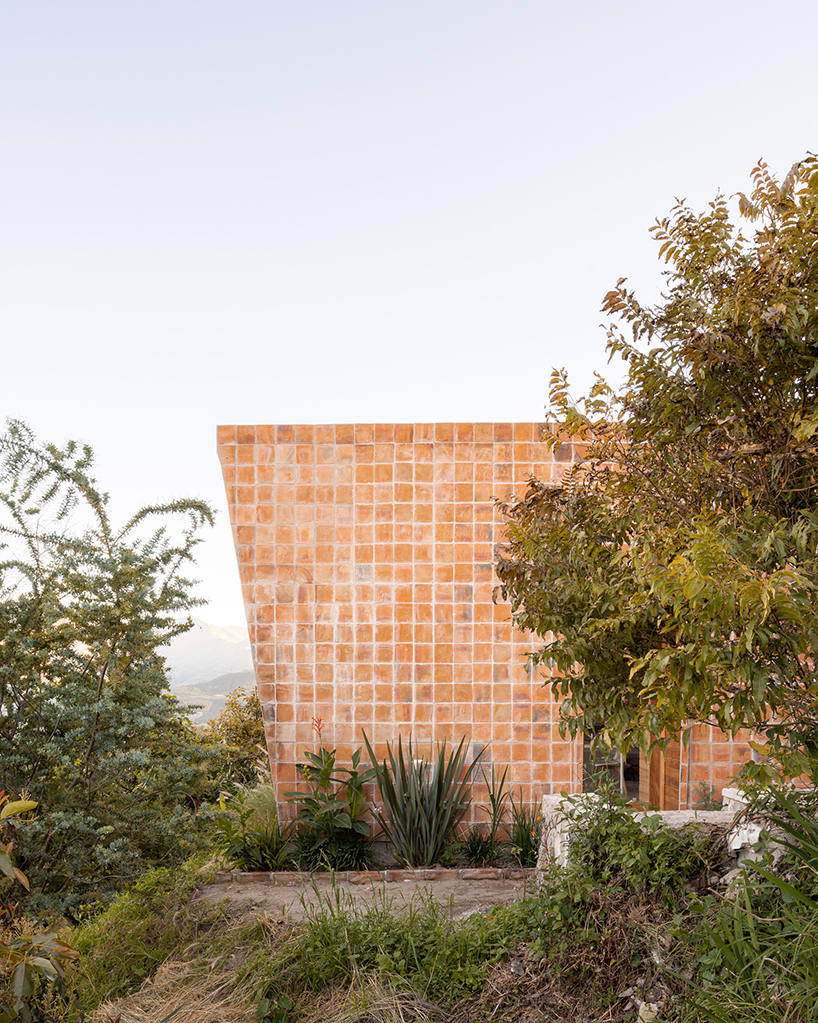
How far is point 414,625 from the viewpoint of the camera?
18.3 feet

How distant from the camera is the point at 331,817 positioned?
5.16 m

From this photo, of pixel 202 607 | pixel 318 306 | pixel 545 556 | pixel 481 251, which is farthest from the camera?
pixel 318 306

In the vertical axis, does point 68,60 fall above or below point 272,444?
above

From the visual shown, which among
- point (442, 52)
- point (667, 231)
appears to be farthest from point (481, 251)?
point (667, 231)

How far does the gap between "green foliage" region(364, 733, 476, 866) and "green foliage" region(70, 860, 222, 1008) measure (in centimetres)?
154

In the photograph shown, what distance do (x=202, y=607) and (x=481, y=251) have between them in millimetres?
4892

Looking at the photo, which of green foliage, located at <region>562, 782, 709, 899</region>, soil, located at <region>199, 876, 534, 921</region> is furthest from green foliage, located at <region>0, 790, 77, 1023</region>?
green foliage, located at <region>562, 782, 709, 899</region>

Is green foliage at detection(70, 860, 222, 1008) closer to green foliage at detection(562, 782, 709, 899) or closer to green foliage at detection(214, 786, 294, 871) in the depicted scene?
green foliage at detection(214, 786, 294, 871)

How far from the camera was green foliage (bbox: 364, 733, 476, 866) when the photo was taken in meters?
5.14

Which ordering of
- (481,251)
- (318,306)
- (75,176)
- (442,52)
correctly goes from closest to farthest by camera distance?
1. (442,52)
2. (75,176)
3. (481,251)
4. (318,306)

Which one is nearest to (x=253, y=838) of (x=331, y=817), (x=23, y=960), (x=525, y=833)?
(x=331, y=817)

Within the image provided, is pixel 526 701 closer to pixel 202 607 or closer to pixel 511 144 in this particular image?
pixel 202 607

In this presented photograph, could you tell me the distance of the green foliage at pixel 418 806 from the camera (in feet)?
16.9

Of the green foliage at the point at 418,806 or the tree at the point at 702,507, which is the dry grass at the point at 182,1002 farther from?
the green foliage at the point at 418,806
